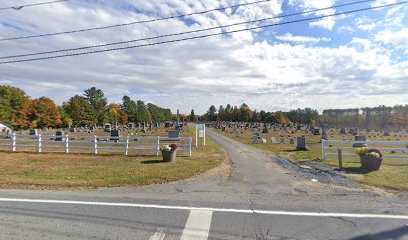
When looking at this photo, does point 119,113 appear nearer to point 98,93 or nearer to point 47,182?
point 98,93

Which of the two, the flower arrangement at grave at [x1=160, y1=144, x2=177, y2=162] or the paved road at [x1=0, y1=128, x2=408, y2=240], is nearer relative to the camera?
the paved road at [x1=0, y1=128, x2=408, y2=240]

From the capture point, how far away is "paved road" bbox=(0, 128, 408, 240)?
4.94 metres

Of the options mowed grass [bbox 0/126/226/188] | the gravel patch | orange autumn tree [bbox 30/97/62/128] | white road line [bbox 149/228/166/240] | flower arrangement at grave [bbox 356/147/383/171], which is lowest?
the gravel patch

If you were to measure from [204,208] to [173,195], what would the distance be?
1477 millimetres

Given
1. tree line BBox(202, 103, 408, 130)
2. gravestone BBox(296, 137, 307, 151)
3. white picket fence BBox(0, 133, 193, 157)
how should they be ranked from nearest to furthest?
white picket fence BBox(0, 133, 193, 157) → gravestone BBox(296, 137, 307, 151) → tree line BBox(202, 103, 408, 130)

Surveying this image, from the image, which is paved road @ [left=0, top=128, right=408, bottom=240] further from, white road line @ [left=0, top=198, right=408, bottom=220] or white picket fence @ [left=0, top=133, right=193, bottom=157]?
white picket fence @ [left=0, top=133, right=193, bottom=157]

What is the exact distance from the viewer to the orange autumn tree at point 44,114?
2562 inches

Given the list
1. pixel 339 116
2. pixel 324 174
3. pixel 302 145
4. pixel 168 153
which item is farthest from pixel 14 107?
pixel 339 116

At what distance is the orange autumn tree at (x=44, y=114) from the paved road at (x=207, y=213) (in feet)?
221

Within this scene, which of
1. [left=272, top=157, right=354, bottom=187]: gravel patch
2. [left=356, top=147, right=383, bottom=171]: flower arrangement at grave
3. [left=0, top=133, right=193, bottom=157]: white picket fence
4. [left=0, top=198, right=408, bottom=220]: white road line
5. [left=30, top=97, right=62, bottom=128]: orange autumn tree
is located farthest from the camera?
[left=30, top=97, right=62, bottom=128]: orange autumn tree

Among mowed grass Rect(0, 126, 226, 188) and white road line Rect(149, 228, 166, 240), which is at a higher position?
mowed grass Rect(0, 126, 226, 188)

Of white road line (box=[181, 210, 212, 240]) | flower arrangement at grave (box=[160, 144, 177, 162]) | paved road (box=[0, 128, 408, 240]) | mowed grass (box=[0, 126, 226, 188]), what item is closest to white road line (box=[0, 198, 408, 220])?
paved road (box=[0, 128, 408, 240])

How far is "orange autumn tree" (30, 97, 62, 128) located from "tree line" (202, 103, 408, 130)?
85545 mm

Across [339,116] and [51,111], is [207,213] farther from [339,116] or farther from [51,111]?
[339,116]
